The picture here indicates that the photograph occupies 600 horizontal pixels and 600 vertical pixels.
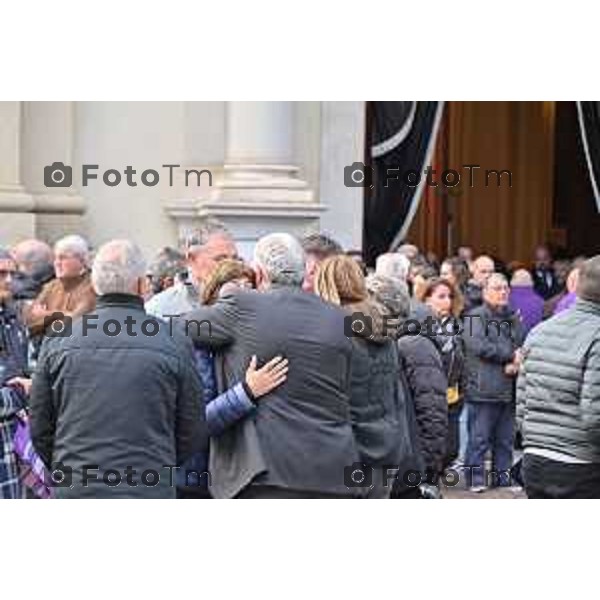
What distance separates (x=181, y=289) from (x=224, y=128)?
6.44 metres

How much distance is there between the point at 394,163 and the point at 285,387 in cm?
961

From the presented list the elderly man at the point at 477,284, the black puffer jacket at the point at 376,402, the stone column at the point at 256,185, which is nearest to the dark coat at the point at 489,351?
the elderly man at the point at 477,284

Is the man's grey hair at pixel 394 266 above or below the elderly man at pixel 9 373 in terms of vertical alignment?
above

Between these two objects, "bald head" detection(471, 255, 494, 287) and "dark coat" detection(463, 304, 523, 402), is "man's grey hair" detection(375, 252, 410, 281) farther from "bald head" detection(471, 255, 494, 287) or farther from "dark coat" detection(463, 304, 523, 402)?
"bald head" detection(471, 255, 494, 287)

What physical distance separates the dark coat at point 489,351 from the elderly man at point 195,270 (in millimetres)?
2902

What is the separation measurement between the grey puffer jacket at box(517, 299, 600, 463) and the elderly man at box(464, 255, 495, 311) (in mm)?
4348

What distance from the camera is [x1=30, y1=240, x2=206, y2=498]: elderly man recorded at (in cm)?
579

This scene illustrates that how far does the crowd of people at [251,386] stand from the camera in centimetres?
582

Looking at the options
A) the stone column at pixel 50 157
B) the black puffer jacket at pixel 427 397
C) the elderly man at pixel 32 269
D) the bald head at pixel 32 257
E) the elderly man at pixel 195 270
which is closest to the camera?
the black puffer jacket at pixel 427 397

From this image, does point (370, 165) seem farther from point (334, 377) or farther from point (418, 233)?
point (334, 377)

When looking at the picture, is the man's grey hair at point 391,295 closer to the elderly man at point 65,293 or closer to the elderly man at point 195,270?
the elderly man at point 195,270

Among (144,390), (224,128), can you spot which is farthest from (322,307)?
(224,128)

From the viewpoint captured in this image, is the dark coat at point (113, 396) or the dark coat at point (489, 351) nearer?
the dark coat at point (113, 396)

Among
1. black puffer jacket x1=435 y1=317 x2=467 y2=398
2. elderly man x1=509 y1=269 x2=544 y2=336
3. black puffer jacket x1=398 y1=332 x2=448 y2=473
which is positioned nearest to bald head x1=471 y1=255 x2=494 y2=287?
elderly man x1=509 y1=269 x2=544 y2=336
